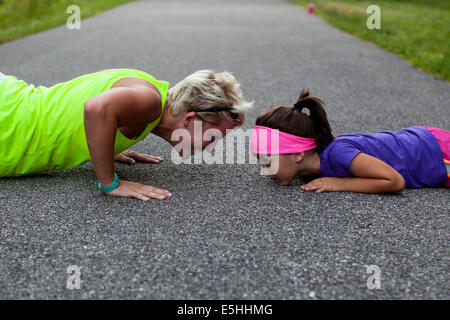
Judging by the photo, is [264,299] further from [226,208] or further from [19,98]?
[19,98]

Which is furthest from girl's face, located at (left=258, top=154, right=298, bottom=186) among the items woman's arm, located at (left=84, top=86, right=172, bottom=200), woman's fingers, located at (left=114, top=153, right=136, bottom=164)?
woman's fingers, located at (left=114, top=153, right=136, bottom=164)

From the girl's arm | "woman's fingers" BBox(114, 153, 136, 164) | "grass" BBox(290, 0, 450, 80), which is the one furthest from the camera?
"grass" BBox(290, 0, 450, 80)

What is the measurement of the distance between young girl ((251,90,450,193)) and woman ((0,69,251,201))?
24cm

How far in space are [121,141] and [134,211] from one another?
48 cm

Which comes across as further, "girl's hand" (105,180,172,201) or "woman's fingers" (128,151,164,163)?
"woman's fingers" (128,151,164,163)

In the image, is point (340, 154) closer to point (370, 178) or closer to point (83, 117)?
point (370, 178)

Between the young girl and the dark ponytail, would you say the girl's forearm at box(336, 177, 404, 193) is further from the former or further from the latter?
the dark ponytail

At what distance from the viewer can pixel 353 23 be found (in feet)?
35.9

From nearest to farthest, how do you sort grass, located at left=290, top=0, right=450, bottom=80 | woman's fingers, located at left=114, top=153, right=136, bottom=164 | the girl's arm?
the girl's arm → woman's fingers, located at left=114, top=153, right=136, bottom=164 → grass, located at left=290, top=0, right=450, bottom=80

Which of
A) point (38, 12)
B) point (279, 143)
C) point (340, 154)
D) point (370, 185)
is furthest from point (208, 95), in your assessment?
A: point (38, 12)

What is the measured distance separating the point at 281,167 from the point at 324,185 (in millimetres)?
267

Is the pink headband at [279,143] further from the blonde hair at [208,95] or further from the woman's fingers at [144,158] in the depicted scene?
the woman's fingers at [144,158]

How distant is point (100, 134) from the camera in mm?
2324

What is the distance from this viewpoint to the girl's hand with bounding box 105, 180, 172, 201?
2.53 m
